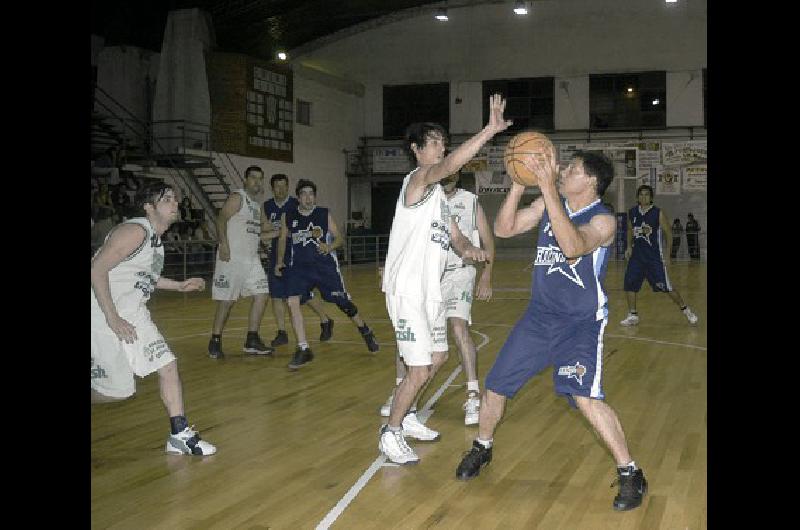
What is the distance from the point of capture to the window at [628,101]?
28811 mm

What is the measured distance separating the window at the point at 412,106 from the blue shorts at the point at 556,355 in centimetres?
2684

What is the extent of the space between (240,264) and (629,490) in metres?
5.42

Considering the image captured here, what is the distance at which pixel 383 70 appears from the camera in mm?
31203

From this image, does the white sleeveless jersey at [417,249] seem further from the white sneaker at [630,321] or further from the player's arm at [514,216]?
the white sneaker at [630,321]

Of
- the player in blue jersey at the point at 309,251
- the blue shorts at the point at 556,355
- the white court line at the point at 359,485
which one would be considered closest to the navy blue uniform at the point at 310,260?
the player in blue jersey at the point at 309,251

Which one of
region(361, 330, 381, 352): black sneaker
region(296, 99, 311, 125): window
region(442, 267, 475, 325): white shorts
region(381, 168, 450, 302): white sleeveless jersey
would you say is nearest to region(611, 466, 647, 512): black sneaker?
region(381, 168, 450, 302): white sleeveless jersey

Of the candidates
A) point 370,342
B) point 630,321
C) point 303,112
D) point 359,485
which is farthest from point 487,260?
point 303,112

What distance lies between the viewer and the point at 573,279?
13.6 ft

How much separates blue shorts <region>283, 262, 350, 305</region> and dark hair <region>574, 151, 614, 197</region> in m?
4.69

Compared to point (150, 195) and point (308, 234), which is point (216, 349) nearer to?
point (308, 234)
